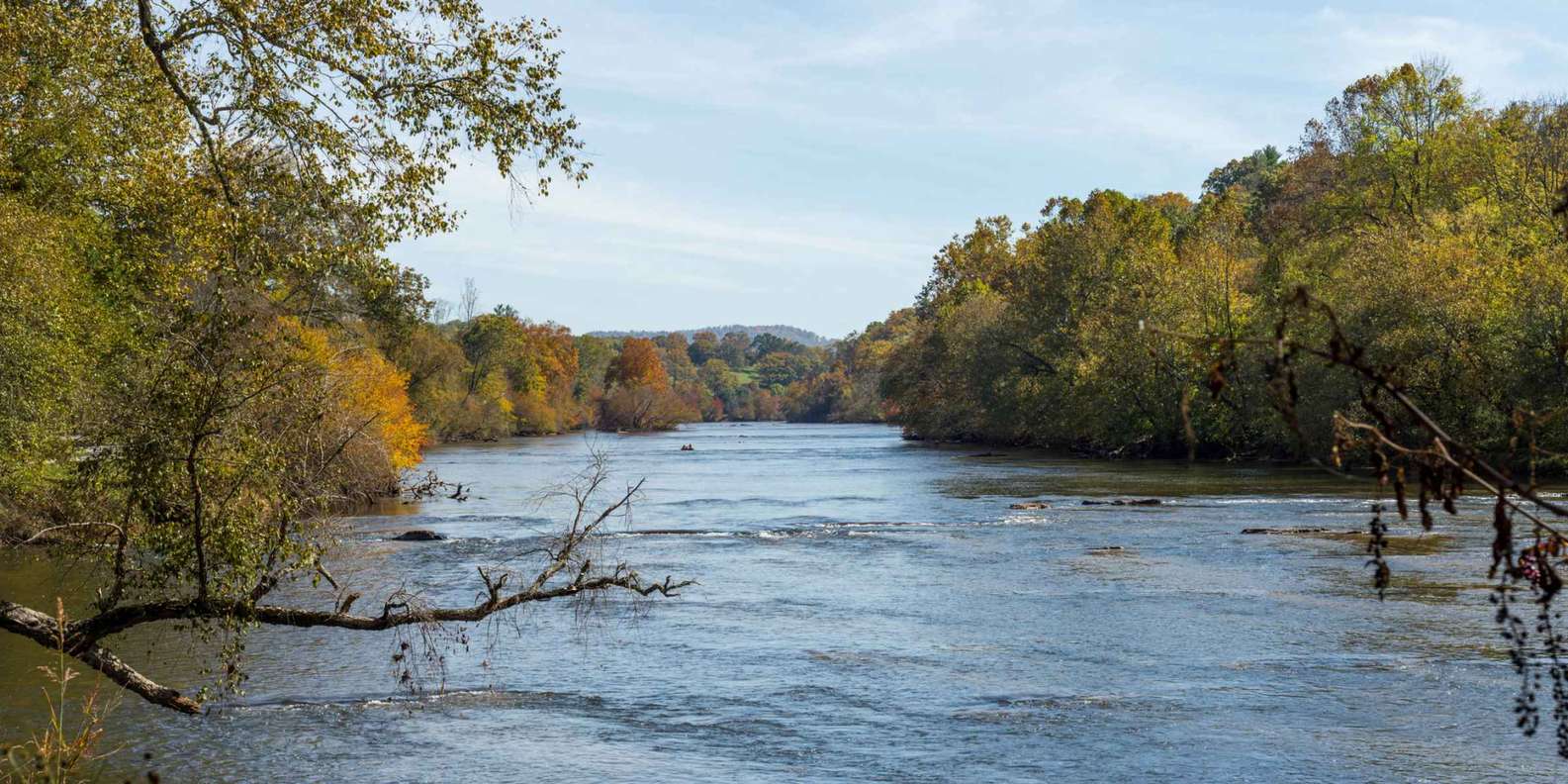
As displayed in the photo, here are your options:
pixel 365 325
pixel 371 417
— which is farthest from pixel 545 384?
pixel 371 417

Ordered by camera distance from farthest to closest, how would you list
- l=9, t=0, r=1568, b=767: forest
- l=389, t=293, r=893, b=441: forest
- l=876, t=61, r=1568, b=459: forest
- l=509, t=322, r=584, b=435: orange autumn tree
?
l=509, t=322, r=584, b=435: orange autumn tree, l=389, t=293, r=893, b=441: forest, l=876, t=61, r=1568, b=459: forest, l=9, t=0, r=1568, b=767: forest

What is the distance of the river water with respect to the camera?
12578mm

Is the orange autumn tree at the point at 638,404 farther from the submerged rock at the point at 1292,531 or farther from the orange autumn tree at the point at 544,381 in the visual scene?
the submerged rock at the point at 1292,531

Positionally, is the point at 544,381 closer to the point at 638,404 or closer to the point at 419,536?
the point at 638,404

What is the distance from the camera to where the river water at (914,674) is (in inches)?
495

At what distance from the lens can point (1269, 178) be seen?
96.5 m

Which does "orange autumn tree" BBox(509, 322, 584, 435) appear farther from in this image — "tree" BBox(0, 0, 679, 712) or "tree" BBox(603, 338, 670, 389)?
"tree" BBox(0, 0, 679, 712)

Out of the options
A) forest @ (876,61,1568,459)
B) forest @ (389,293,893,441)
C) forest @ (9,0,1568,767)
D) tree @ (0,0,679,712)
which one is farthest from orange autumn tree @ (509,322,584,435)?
tree @ (0,0,679,712)

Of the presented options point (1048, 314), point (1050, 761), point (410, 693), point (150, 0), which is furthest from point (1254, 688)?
point (1048, 314)

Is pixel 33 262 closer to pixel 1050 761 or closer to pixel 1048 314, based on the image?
pixel 1050 761

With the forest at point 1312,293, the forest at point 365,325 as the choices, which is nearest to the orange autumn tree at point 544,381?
the forest at point 1312,293

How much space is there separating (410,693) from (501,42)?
7.57 meters

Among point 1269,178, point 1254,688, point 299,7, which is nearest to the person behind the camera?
point 299,7

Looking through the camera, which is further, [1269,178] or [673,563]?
[1269,178]
